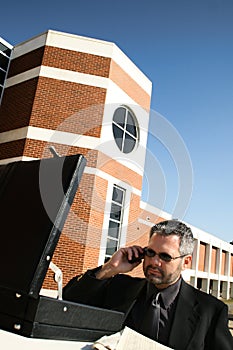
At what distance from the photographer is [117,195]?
11.2m

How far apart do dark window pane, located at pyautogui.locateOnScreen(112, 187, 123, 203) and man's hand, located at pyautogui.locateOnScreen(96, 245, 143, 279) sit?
912 cm

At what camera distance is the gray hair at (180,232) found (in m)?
1.88

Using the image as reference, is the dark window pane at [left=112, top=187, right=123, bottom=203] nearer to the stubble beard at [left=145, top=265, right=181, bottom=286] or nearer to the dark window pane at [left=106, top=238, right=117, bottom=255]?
the dark window pane at [left=106, top=238, right=117, bottom=255]

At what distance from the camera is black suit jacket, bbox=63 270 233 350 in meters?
1.61

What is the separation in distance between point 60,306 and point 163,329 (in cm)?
96

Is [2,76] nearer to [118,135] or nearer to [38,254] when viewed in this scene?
[118,135]

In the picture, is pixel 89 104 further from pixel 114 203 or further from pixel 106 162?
pixel 114 203

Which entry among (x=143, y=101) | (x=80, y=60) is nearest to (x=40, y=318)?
(x=80, y=60)

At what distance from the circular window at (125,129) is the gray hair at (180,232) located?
9311 millimetres

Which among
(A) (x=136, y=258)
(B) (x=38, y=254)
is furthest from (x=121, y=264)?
(B) (x=38, y=254)

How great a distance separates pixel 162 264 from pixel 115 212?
9165 mm

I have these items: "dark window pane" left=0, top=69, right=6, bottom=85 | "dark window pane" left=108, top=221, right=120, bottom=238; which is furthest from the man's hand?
"dark window pane" left=0, top=69, right=6, bottom=85

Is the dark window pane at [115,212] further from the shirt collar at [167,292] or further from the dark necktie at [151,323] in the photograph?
the dark necktie at [151,323]

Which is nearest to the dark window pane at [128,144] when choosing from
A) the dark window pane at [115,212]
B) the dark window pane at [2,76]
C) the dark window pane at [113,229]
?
the dark window pane at [115,212]
